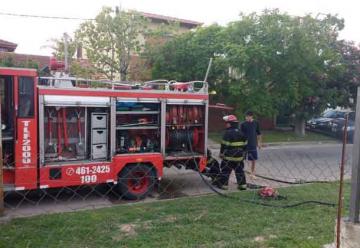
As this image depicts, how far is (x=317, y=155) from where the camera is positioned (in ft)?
50.5

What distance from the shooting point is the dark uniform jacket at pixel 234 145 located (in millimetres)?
8617

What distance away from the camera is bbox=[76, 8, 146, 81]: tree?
17172 mm

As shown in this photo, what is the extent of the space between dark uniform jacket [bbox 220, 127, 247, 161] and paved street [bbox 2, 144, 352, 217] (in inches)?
29.2

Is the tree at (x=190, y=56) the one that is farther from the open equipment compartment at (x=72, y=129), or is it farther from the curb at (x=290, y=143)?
the open equipment compartment at (x=72, y=129)

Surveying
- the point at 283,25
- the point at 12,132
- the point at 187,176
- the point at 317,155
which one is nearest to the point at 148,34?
the point at 283,25

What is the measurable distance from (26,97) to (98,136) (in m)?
1.41

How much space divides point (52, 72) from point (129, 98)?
1.61 metres

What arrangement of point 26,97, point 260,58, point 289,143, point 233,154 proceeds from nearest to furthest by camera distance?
point 26,97, point 233,154, point 260,58, point 289,143

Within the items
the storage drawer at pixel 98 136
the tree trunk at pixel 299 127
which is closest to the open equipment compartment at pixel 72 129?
the storage drawer at pixel 98 136

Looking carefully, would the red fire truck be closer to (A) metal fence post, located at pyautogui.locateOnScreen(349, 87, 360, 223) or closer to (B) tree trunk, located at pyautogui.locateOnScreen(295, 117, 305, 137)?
(A) metal fence post, located at pyautogui.locateOnScreen(349, 87, 360, 223)

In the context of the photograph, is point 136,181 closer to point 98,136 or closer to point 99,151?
point 99,151

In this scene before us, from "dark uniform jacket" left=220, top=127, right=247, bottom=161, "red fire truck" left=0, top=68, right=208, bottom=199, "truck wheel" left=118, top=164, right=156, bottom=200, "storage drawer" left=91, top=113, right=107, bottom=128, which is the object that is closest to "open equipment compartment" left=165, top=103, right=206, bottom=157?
"red fire truck" left=0, top=68, right=208, bottom=199

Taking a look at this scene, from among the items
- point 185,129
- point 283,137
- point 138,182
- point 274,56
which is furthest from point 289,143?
point 138,182

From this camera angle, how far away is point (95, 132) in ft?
24.4
